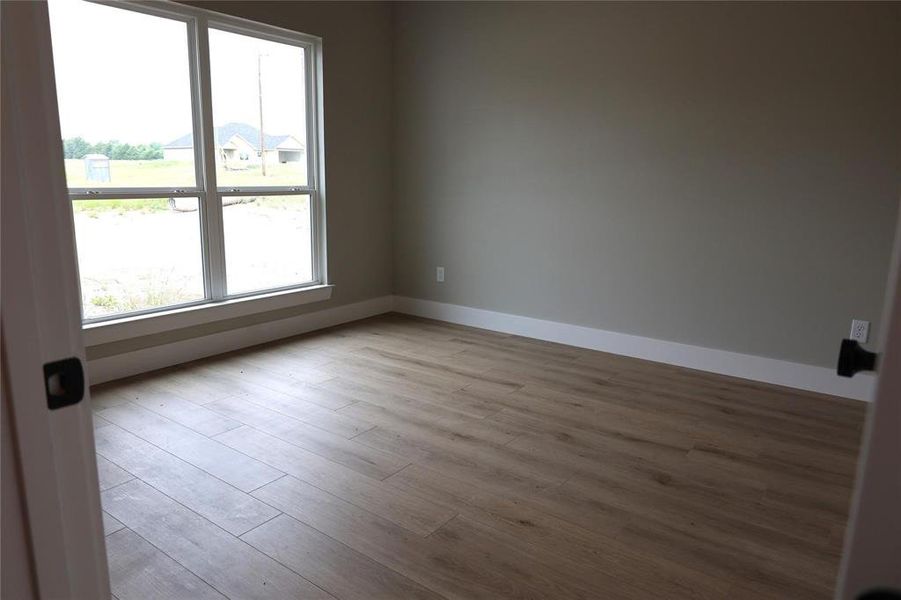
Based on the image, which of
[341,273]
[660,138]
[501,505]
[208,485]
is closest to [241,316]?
[341,273]

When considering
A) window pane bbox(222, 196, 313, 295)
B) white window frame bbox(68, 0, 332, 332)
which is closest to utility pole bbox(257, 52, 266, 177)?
white window frame bbox(68, 0, 332, 332)

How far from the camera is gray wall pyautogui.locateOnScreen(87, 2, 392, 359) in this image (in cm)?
445

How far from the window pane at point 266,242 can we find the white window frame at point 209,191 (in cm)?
5

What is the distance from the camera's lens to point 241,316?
13.7ft

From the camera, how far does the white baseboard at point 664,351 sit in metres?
3.52

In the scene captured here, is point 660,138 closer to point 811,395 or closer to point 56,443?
point 811,395

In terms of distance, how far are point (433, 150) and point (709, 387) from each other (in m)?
2.83

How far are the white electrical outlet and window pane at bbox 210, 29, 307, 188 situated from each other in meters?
3.81

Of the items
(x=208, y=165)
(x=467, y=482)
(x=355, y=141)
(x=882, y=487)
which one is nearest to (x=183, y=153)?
(x=208, y=165)

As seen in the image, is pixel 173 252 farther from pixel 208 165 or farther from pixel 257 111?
pixel 257 111

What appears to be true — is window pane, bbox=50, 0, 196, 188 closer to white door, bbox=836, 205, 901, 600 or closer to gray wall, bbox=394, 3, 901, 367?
gray wall, bbox=394, 3, 901, 367

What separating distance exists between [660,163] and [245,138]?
9.31 ft

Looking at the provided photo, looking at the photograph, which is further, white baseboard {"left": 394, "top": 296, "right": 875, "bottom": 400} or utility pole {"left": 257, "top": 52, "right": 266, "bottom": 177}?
utility pole {"left": 257, "top": 52, "right": 266, "bottom": 177}

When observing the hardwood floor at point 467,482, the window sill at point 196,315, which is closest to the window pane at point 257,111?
the window sill at point 196,315
